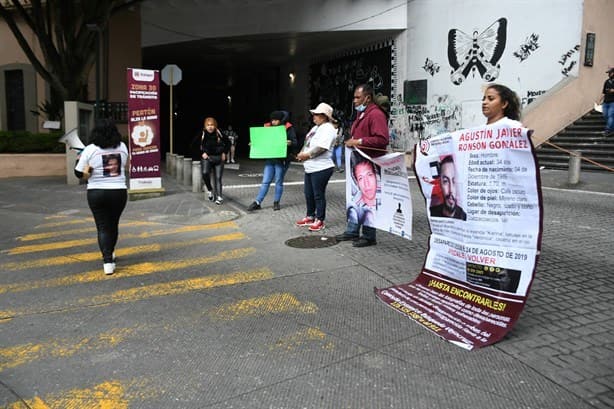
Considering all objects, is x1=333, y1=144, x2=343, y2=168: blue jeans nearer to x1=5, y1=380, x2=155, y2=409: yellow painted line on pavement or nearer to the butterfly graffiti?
the butterfly graffiti

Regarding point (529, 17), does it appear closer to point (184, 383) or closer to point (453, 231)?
point (453, 231)

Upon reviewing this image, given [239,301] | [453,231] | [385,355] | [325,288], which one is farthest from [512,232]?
[239,301]

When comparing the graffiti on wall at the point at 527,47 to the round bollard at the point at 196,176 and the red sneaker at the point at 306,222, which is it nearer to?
the round bollard at the point at 196,176

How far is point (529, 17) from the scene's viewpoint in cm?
1659

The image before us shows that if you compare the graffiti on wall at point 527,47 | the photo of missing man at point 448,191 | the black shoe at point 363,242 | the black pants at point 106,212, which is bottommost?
the black shoe at point 363,242

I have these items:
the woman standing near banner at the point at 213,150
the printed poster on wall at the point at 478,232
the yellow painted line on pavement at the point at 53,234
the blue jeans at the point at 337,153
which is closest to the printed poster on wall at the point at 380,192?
the printed poster on wall at the point at 478,232

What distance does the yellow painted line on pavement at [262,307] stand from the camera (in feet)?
14.9

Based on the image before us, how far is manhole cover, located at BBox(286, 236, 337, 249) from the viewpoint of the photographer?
22.9 ft

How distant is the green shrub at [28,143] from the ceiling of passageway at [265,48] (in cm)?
851

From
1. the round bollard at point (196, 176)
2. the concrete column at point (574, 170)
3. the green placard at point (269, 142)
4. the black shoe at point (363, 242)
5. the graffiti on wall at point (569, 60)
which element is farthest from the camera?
the graffiti on wall at point (569, 60)

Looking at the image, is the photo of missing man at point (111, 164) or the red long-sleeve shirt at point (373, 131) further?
the red long-sleeve shirt at point (373, 131)

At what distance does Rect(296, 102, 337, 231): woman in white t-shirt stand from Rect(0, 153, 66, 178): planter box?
11.0m

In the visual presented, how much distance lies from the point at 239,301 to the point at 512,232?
2430mm

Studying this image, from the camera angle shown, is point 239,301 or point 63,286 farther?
point 63,286
